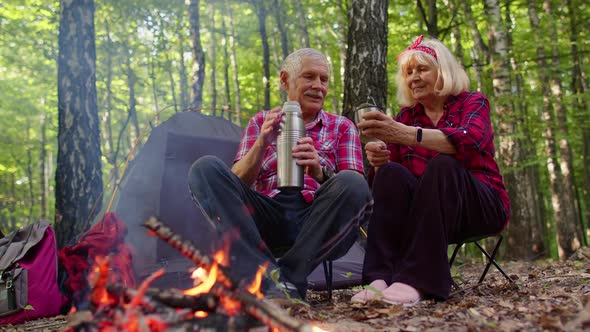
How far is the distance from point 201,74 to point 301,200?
29.8ft

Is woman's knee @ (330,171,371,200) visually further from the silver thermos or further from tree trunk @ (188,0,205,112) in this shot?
tree trunk @ (188,0,205,112)

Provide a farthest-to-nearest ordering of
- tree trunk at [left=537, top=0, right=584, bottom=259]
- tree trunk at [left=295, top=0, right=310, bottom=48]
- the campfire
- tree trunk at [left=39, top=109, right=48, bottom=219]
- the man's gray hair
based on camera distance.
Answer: tree trunk at [left=39, top=109, right=48, bottom=219] < tree trunk at [left=295, top=0, right=310, bottom=48] < tree trunk at [left=537, top=0, right=584, bottom=259] < the man's gray hair < the campfire

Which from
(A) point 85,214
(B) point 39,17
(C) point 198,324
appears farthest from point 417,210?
(B) point 39,17

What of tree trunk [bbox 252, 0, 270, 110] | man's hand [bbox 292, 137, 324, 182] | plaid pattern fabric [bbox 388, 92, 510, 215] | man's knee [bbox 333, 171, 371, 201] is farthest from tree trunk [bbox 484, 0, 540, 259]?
man's hand [bbox 292, 137, 324, 182]

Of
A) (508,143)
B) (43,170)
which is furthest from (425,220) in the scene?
(43,170)

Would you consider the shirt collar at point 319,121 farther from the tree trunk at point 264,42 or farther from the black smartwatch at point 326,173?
the tree trunk at point 264,42

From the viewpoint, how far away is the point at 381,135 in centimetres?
263

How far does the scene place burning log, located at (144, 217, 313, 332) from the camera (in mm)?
1485

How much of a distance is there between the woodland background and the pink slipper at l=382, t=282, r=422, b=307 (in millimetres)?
2408

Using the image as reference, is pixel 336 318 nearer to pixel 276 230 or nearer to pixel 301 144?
pixel 276 230

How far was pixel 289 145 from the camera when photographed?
99.3 inches

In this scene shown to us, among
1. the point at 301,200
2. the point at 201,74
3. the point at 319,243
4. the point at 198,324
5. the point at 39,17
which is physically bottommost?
the point at 198,324

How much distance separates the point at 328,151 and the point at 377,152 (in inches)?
13.5

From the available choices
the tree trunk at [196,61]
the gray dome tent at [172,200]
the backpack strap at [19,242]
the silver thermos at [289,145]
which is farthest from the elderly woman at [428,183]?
the tree trunk at [196,61]
